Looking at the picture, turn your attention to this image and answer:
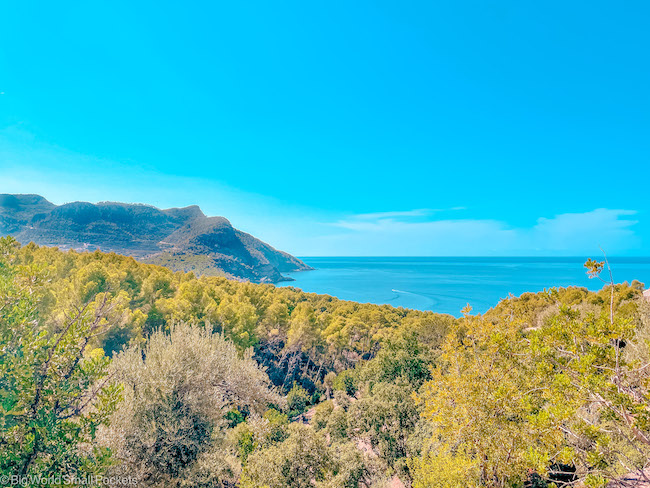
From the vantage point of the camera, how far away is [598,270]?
516cm

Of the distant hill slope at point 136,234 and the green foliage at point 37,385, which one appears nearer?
the green foliage at point 37,385

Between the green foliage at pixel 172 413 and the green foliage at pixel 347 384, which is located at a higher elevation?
the green foliage at pixel 172 413

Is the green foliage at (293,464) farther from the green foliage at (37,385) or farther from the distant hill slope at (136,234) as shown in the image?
the distant hill slope at (136,234)

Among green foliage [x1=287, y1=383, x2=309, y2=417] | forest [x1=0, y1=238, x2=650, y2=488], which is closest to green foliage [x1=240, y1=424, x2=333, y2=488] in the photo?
forest [x1=0, y1=238, x2=650, y2=488]

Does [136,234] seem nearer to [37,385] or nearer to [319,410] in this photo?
[319,410]

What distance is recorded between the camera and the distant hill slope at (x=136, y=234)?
435 ft

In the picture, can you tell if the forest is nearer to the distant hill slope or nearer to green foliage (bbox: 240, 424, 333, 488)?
green foliage (bbox: 240, 424, 333, 488)

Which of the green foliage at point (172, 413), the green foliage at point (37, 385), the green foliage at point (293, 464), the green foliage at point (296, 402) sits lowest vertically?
the green foliage at point (296, 402)

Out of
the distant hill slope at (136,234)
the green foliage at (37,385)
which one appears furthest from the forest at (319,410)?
the distant hill slope at (136,234)

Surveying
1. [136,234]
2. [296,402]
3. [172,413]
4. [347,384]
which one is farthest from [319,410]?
[136,234]

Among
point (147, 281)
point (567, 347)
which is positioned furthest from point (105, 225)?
point (567, 347)

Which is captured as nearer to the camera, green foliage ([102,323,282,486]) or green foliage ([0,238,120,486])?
green foliage ([0,238,120,486])

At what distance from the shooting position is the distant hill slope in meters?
132

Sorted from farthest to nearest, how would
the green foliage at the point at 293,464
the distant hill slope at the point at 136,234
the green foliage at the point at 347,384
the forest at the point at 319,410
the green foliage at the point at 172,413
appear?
the distant hill slope at the point at 136,234
the green foliage at the point at 347,384
the green foliage at the point at 293,464
the green foliage at the point at 172,413
the forest at the point at 319,410
